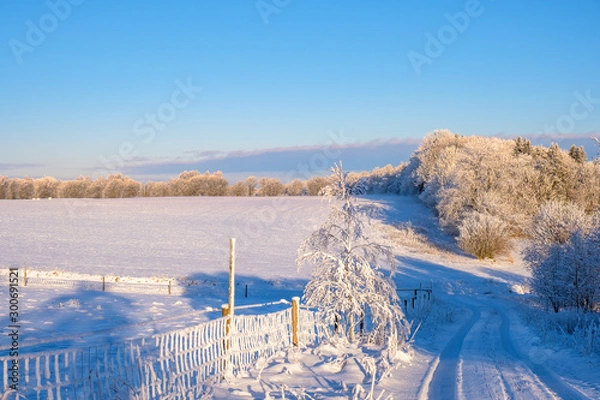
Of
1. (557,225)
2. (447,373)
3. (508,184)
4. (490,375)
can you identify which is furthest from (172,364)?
(508,184)

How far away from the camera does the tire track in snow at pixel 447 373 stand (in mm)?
8648

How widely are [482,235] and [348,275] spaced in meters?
34.5

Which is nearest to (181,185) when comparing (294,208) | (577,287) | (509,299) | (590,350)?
(294,208)

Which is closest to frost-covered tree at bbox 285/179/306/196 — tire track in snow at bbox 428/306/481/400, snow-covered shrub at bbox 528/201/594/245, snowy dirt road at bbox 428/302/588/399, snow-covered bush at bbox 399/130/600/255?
snow-covered bush at bbox 399/130/600/255

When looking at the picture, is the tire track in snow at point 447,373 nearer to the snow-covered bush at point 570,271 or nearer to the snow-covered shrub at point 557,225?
the snow-covered bush at point 570,271

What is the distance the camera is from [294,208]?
221 ft

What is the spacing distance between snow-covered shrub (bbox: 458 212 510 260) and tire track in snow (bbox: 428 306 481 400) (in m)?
30.5

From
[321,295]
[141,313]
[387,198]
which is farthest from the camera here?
[387,198]

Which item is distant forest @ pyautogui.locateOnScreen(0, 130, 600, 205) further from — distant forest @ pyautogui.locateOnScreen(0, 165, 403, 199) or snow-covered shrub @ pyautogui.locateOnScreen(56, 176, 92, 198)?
snow-covered shrub @ pyautogui.locateOnScreen(56, 176, 92, 198)

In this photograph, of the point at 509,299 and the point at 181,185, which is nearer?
the point at 509,299

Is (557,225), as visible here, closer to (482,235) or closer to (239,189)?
(482,235)

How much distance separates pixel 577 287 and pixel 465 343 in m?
10.5

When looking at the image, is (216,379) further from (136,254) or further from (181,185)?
(181,185)

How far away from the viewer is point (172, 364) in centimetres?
848
